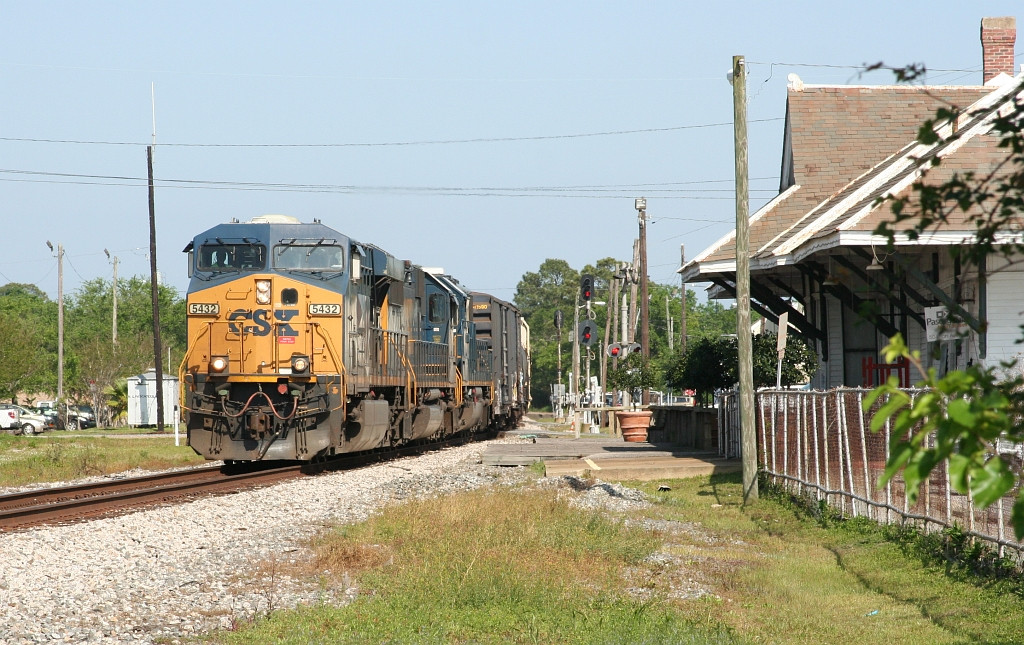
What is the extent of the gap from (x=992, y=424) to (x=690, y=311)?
12598 centimetres

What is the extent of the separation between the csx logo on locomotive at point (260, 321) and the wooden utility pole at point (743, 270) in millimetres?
7410

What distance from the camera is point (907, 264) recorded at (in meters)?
3.60

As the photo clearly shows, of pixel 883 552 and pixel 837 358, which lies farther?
pixel 837 358

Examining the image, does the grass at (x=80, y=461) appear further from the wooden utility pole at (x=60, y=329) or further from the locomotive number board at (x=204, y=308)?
the wooden utility pole at (x=60, y=329)

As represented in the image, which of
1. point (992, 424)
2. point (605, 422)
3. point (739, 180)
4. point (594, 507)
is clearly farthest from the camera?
point (605, 422)

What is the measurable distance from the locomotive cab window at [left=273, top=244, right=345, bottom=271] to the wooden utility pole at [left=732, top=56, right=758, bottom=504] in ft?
23.0

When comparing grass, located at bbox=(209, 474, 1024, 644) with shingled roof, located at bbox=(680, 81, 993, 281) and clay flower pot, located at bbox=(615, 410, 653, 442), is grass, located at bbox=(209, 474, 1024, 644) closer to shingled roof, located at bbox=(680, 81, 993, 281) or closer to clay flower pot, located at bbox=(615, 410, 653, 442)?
shingled roof, located at bbox=(680, 81, 993, 281)

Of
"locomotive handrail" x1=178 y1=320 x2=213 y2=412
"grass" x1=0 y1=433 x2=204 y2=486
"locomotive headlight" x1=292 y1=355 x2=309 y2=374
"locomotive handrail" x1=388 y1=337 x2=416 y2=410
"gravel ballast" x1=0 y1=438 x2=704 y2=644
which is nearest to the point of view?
"gravel ballast" x1=0 y1=438 x2=704 y2=644

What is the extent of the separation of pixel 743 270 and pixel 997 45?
40.4ft

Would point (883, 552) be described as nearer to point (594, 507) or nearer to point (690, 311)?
point (594, 507)

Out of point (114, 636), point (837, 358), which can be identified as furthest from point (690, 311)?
point (114, 636)

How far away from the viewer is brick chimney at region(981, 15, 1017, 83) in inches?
899

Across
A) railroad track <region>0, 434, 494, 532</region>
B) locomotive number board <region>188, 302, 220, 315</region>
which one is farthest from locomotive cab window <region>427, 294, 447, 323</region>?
locomotive number board <region>188, 302, 220, 315</region>

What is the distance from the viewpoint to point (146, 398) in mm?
46688
